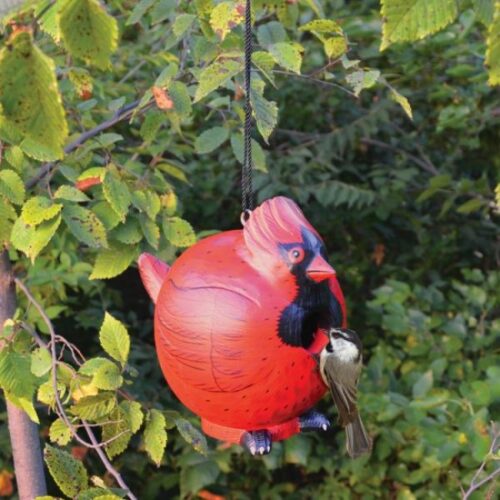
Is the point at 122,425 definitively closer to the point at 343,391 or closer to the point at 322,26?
the point at 343,391

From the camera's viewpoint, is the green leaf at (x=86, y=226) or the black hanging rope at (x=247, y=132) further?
the green leaf at (x=86, y=226)

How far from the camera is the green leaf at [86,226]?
1.33 meters

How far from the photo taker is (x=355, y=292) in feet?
10.9

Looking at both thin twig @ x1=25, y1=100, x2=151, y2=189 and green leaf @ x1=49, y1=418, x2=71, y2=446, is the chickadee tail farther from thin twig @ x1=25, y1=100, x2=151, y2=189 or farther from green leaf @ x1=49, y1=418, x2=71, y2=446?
thin twig @ x1=25, y1=100, x2=151, y2=189

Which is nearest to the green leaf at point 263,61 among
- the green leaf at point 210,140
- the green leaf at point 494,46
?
the green leaf at point 210,140

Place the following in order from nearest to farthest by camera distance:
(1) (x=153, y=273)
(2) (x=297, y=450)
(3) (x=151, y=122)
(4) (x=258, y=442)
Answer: (4) (x=258, y=442)
(1) (x=153, y=273)
(3) (x=151, y=122)
(2) (x=297, y=450)

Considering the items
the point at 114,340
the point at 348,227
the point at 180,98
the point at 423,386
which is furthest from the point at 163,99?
the point at 348,227

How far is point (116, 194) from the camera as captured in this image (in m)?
1.36

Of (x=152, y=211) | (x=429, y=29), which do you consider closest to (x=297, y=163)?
(x=152, y=211)

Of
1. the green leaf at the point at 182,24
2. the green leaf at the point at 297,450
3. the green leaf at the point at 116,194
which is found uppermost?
the green leaf at the point at 182,24

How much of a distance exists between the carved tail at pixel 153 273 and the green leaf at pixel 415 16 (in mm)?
701

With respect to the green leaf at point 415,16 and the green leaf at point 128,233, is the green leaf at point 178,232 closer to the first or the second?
the green leaf at point 128,233

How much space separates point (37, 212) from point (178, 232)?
28 centimetres

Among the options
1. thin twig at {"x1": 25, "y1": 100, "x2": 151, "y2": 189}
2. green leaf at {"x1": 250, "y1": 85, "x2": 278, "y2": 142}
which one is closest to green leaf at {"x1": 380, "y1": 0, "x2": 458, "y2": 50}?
green leaf at {"x1": 250, "y1": 85, "x2": 278, "y2": 142}
